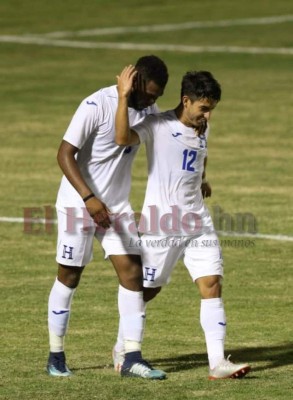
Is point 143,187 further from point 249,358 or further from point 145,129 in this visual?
point 145,129

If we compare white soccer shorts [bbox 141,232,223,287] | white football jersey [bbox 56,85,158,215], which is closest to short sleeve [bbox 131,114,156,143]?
white football jersey [bbox 56,85,158,215]

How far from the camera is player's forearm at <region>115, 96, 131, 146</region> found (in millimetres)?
9719

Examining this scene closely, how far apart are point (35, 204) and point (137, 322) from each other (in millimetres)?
8291

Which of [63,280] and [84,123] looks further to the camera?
[63,280]

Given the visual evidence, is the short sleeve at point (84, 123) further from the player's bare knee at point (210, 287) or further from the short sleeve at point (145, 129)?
the player's bare knee at point (210, 287)

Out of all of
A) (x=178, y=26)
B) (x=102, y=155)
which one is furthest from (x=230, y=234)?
(x=178, y=26)

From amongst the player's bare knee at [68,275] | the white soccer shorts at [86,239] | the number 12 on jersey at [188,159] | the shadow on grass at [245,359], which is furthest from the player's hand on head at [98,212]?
the shadow on grass at [245,359]

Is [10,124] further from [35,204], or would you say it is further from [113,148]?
[113,148]

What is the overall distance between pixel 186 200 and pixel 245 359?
147cm

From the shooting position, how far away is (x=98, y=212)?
9773mm

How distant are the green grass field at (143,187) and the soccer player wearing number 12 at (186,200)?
0.50 metres

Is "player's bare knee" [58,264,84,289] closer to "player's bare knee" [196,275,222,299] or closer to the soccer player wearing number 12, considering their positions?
the soccer player wearing number 12

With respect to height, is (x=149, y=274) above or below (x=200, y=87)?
below

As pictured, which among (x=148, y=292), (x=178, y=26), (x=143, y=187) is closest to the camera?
(x=148, y=292)
